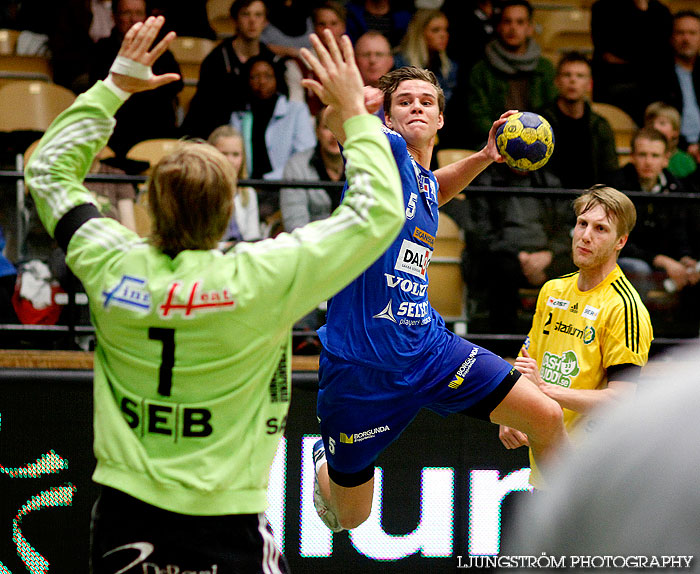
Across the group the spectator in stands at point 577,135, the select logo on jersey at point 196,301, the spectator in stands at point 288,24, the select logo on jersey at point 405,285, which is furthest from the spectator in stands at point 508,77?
the select logo on jersey at point 196,301

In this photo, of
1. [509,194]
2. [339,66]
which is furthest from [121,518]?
[509,194]

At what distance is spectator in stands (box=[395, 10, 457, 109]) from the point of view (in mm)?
8320

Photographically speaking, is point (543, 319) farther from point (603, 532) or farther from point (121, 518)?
point (603, 532)

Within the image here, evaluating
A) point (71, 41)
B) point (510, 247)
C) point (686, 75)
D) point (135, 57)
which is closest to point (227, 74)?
point (71, 41)

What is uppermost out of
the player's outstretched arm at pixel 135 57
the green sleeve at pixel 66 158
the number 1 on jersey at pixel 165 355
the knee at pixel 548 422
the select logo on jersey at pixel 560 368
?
the player's outstretched arm at pixel 135 57

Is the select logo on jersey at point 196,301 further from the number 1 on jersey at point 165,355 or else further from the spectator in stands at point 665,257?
the spectator in stands at point 665,257

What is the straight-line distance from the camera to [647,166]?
708 cm

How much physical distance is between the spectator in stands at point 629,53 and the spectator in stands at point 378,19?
6.58 ft

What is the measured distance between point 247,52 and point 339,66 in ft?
18.6

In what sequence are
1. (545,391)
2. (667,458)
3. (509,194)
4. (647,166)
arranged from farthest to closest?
(647,166), (509,194), (545,391), (667,458)

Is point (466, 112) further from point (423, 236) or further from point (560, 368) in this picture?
point (423, 236)

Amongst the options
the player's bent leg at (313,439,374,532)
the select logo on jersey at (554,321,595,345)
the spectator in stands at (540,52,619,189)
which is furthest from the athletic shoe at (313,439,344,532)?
the spectator in stands at (540,52,619,189)

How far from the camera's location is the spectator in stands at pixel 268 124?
7.57m

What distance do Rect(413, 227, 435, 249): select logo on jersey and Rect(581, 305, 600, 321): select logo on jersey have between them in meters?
0.87
